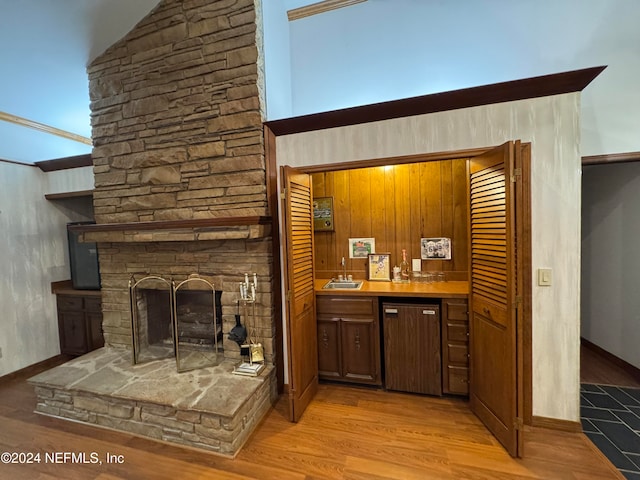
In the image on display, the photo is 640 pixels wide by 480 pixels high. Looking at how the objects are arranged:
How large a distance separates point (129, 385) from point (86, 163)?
8.66 ft

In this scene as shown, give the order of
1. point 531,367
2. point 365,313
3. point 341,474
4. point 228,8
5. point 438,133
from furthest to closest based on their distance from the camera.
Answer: point 365,313 < point 228,8 < point 438,133 < point 531,367 < point 341,474

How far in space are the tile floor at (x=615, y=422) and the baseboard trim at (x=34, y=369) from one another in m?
5.24

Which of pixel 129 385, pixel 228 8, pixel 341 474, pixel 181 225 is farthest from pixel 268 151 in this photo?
pixel 341 474

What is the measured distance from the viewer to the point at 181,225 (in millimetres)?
2396

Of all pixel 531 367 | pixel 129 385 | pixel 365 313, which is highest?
pixel 365 313

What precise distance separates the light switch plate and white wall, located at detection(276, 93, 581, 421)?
0.03 meters

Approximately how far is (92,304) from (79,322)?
1.05ft

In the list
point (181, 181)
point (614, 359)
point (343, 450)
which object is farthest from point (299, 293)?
point (614, 359)

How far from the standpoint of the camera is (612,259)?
2.84 meters

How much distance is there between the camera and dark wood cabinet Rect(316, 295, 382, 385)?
2557mm

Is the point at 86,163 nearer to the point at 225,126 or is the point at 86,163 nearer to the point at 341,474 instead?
the point at 225,126

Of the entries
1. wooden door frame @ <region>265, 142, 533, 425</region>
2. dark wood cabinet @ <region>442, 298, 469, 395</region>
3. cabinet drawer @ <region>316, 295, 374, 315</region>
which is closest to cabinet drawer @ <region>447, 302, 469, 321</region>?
dark wood cabinet @ <region>442, 298, 469, 395</region>

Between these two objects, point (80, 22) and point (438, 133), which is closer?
point (438, 133)

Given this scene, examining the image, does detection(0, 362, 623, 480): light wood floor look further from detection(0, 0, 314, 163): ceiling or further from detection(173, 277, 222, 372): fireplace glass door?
detection(0, 0, 314, 163): ceiling
